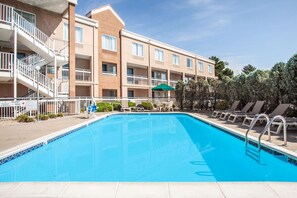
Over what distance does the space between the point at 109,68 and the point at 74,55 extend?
27.8 ft

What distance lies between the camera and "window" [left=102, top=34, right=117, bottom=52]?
25.6 meters

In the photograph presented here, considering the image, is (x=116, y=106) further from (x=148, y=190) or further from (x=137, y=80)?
(x=148, y=190)

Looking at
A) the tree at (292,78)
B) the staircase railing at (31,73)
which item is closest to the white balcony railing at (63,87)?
the staircase railing at (31,73)

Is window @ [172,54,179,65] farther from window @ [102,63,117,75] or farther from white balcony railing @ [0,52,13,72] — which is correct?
white balcony railing @ [0,52,13,72]

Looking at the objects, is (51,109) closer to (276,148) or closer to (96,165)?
(96,165)

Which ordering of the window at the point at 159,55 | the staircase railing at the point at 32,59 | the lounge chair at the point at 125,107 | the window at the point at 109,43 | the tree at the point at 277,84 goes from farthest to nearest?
the window at the point at 159,55 < the window at the point at 109,43 < the lounge chair at the point at 125,107 < the staircase railing at the point at 32,59 < the tree at the point at 277,84

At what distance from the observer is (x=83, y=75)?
75.3 ft

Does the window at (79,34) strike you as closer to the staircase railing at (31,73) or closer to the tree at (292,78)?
the staircase railing at (31,73)

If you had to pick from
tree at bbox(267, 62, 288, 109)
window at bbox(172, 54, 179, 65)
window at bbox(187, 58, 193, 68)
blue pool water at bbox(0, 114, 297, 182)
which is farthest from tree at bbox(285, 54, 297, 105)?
window at bbox(187, 58, 193, 68)

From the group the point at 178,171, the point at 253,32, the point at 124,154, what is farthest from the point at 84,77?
the point at 178,171

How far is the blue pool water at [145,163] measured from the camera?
16.2ft

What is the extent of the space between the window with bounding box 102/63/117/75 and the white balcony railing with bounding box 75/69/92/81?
2950 millimetres

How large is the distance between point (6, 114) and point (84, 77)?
10157mm

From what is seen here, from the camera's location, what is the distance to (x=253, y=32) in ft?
→ 54.9
